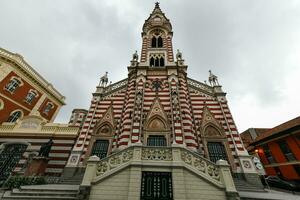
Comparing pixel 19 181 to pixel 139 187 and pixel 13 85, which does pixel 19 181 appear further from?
pixel 13 85

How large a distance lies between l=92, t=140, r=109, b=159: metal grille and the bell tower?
34.3ft

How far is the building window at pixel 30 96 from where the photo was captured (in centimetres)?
2191

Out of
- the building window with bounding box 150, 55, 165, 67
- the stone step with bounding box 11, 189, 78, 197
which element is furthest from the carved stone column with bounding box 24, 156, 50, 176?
the building window with bounding box 150, 55, 165, 67

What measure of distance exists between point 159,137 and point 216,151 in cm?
558

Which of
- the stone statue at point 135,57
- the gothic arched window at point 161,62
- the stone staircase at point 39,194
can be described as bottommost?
the stone staircase at point 39,194

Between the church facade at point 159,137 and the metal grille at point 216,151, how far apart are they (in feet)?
0.27

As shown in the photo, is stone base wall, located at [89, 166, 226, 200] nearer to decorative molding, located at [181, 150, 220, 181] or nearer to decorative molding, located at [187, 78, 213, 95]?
decorative molding, located at [181, 150, 220, 181]

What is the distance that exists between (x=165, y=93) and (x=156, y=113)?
112 inches

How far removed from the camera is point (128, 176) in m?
7.40

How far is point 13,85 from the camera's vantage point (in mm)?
20328

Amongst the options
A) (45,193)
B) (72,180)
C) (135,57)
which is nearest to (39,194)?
(45,193)

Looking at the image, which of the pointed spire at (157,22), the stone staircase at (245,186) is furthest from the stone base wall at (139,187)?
the pointed spire at (157,22)

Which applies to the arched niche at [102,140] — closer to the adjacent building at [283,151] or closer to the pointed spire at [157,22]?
the pointed spire at [157,22]

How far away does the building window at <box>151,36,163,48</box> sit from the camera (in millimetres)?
21627
